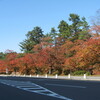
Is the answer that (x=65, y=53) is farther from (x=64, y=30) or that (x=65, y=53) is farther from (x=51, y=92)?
(x=51, y=92)

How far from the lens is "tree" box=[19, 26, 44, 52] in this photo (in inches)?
3216

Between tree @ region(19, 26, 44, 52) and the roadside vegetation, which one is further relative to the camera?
tree @ region(19, 26, 44, 52)

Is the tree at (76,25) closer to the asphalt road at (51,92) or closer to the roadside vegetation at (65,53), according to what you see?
the roadside vegetation at (65,53)

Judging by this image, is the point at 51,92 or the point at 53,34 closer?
the point at 51,92

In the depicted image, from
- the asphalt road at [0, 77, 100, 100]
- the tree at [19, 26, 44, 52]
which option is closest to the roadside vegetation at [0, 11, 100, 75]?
the tree at [19, 26, 44, 52]

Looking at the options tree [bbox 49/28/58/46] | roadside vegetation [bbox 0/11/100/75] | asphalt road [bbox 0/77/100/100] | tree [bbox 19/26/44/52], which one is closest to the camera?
asphalt road [bbox 0/77/100/100]

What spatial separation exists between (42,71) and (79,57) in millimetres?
25066

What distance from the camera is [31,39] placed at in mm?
86312

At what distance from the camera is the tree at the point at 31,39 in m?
81.7

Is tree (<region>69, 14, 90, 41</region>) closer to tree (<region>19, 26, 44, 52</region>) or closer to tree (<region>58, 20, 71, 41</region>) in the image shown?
tree (<region>58, 20, 71, 41</region>)

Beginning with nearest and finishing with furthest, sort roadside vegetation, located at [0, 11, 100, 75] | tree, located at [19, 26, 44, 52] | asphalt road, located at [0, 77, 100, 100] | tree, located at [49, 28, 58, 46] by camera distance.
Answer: asphalt road, located at [0, 77, 100, 100], roadside vegetation, located at [0, 11, 100, 75], tree, located at [49, 28, 58, 46], tree, located at [19, 26, 44, 52]

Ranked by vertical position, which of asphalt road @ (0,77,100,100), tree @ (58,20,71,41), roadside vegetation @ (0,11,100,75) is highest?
tree @ (58,20,71,41)

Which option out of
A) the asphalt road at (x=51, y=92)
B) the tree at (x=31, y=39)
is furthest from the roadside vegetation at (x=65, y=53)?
the asphalt road at (x=51, y=92)

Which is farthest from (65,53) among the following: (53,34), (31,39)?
(31,39)
